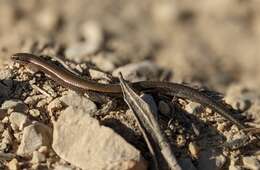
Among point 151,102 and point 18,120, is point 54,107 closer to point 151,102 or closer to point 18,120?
point 18,120

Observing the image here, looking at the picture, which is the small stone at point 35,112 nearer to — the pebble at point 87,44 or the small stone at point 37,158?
the small stone at point 37,158

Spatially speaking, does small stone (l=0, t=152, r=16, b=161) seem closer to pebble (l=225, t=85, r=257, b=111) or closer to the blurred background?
pebble (l=225, t=85, r=257, b=111)

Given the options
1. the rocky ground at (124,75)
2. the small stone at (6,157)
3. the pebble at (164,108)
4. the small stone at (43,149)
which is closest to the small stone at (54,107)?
the rocky ground at (124,75)

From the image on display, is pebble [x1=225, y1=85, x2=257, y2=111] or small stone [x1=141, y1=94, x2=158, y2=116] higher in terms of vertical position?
pebble [x1=225, y1=85, x2=257, y2=111]

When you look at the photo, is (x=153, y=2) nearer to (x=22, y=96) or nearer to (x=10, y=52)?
(x=10, y=52)

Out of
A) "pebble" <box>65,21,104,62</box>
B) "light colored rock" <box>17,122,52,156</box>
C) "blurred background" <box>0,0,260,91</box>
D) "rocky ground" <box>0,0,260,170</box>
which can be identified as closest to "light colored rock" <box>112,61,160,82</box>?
"rocky ground" <box>0,0,260,170</box>
